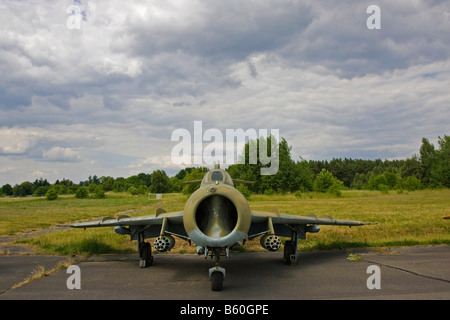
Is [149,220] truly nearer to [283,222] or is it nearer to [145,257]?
[145,257]

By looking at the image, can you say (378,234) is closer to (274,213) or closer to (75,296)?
(274,213)

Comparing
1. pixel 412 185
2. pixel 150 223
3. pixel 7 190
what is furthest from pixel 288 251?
pixel 7 190

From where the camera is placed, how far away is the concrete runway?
6899 mm

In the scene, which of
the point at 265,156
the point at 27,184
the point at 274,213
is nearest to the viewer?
the point at 274,213

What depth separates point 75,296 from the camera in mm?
6926

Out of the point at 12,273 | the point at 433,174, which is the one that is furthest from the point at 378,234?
the point at 433,174

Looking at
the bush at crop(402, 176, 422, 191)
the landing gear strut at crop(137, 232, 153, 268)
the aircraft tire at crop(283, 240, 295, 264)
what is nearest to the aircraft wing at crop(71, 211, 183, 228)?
the landing gear strut at crop(137, 232, 153, 268)

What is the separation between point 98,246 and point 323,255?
8.69 meters

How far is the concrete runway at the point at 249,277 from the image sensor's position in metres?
6.90

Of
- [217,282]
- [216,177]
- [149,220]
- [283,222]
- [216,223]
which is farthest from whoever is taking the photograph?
[283,222]

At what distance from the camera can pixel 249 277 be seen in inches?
342

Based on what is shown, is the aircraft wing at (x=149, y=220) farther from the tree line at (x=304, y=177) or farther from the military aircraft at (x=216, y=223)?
the tree line at (x=304, y=177)

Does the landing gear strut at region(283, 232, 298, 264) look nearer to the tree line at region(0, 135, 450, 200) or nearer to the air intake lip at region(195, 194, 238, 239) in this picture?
the air intake lip at region(195, 194, 238, 239)
